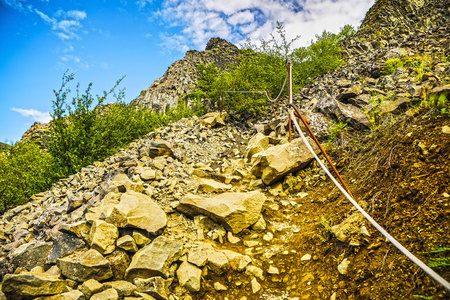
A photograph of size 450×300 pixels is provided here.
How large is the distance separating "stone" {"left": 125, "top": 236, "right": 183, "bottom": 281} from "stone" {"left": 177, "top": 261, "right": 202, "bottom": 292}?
0.62ft

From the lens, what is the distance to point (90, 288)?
8.62 ft

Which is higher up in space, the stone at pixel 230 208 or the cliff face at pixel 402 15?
the cliff face at pixel 402 15

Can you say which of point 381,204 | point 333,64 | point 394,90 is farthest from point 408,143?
point 333,64

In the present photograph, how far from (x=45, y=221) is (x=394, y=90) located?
31.2 feet

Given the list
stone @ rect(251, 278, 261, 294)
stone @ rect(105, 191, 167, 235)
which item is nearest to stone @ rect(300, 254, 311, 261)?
stone @ rect(251, 278, 261, 294)

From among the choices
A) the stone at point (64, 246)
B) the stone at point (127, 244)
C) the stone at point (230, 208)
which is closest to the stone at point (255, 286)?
the stone at point (230, 208)

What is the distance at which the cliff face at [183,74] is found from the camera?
43031 mm

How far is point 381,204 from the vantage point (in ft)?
9.27

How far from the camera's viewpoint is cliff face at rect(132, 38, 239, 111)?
43031mm

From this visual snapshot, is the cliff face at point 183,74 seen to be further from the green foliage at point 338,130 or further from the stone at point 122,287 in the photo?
Answer: the stone at point 122,287

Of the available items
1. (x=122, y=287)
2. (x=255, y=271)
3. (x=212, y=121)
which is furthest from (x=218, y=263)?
(x=212, y=121)

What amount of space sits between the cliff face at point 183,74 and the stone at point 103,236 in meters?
38.3

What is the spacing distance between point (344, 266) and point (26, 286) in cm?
382

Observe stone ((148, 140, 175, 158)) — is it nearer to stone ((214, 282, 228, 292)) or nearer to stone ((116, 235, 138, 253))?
stone ((116, 235, 138, 253))
